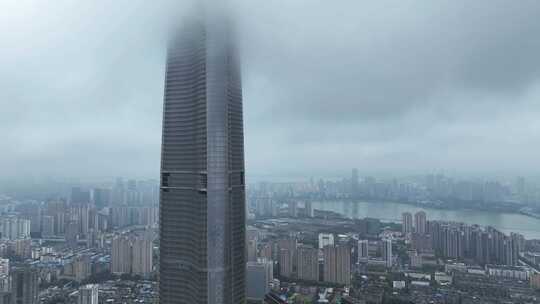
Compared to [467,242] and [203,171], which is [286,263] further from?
[203,171]

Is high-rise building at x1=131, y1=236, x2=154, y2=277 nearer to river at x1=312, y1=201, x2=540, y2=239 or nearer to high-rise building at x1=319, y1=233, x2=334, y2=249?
high-rise building at x1=319, y1=233, x2=334, y2=249

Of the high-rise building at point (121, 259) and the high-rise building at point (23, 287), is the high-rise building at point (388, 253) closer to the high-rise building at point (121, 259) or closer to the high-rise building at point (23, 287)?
the high-rise building at point (121, 259)

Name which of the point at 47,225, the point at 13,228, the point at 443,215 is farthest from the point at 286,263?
the point at 13,228

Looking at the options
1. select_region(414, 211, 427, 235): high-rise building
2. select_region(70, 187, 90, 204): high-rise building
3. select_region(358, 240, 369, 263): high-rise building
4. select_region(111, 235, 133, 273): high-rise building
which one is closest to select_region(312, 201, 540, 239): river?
select_region(414, 211, 427, 235): high-rise building

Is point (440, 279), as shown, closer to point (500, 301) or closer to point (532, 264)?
point (500, 301)

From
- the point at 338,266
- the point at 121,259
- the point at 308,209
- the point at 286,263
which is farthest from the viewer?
the point at 308,209

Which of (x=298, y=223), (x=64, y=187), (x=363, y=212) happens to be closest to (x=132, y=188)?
(x=64, y=187)

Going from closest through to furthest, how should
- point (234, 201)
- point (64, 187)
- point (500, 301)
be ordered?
point (234, 201) < point (500, 301) < point (64, 187)
